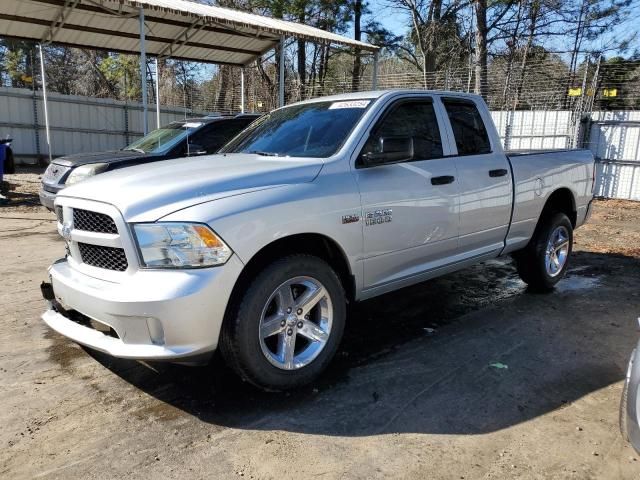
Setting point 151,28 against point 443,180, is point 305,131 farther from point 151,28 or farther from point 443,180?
point 151,28

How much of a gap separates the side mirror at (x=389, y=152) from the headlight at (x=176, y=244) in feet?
4.52

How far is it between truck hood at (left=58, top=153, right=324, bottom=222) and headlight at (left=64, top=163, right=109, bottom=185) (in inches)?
179

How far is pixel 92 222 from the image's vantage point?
10.5 ft

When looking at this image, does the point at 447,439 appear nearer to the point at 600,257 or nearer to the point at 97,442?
the point at 97,442

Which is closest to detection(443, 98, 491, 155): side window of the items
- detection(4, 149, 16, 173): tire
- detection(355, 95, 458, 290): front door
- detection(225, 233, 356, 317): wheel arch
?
detection(355, 95, 458, 290): front door

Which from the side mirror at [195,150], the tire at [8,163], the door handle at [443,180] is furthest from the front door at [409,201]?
the tire at [8,163]

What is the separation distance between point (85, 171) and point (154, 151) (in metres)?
1.12

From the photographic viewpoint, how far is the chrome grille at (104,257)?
9.94 ft

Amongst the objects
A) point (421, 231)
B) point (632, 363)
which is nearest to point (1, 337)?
point (421, 231)

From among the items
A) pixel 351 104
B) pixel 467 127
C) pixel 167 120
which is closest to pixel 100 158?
pixel 351 104

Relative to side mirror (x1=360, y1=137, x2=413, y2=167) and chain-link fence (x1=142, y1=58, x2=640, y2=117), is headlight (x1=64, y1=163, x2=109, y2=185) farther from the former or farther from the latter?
chain-link fence (x1=142, y1=58, x2=640, y2=117)

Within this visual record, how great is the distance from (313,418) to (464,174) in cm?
247

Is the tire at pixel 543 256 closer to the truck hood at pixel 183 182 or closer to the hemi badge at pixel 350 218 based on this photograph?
the hemi badge at pixel 350 218

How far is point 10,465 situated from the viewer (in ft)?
8.74
